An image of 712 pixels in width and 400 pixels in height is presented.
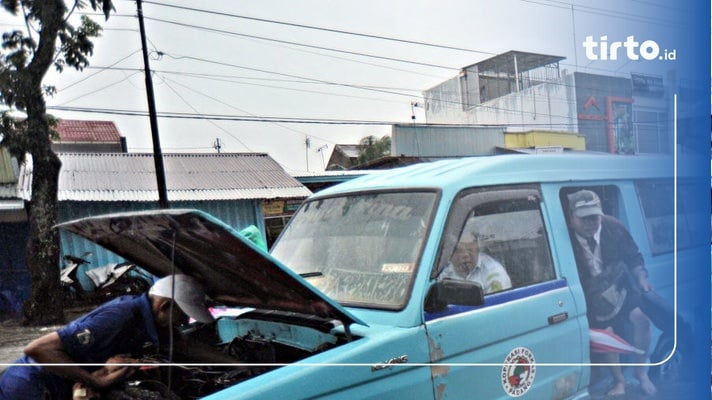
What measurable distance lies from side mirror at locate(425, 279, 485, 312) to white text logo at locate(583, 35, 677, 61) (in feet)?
2.36

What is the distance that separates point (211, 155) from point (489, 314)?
34.6 inches

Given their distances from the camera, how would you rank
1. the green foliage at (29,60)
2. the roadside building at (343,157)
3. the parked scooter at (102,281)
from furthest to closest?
the roadside building at (343,157)
the parked scooter at (102,281)
the green foliage at (29,60)

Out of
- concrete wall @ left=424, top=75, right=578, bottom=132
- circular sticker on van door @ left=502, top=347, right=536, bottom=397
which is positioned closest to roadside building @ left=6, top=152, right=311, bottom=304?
concrete wall @ left=424, top=75, right=578, bottom=132

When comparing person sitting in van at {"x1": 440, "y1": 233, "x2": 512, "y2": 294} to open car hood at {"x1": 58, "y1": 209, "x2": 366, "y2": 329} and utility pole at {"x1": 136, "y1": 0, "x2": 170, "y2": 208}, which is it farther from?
utility pole at {"x1": 136, "y1": 0, "x2": 170, "y2": 208}

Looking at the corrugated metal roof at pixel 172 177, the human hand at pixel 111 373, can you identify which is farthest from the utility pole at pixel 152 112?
the human hand at pixel 111 373

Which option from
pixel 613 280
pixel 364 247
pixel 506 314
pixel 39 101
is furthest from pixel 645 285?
pixel 39 101

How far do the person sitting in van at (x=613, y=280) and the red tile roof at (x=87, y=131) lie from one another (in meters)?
1.35

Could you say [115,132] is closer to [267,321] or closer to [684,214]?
[267,321]

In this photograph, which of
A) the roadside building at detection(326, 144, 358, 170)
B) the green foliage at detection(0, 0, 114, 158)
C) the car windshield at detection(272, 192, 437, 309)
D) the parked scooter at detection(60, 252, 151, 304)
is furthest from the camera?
the car windshield at detection(272, 192, 437, 309)

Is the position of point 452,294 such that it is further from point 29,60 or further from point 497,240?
point 29,60

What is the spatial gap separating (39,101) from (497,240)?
1.27 metres

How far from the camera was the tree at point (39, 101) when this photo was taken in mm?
1210

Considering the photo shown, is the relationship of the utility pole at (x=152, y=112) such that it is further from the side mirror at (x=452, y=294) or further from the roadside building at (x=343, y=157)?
the side mirror at (x=452, y=294)

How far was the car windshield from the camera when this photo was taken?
5.00ft
